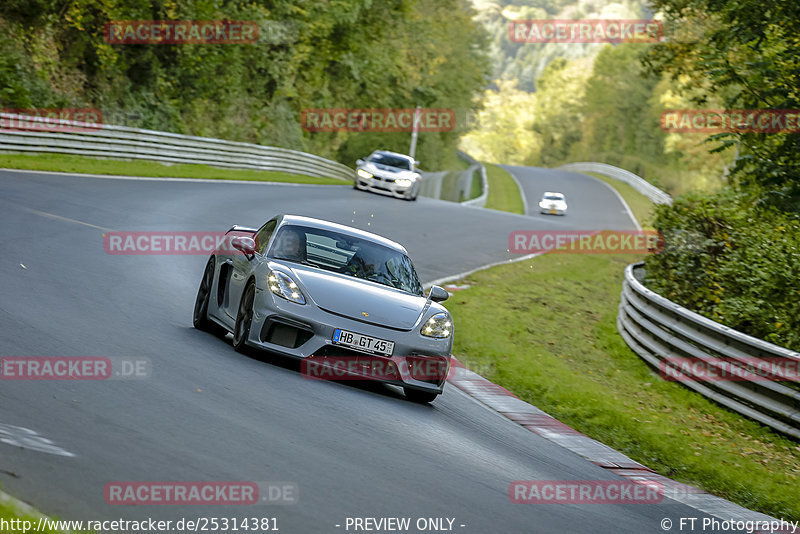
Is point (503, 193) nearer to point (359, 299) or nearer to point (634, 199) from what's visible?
point (634, 199)

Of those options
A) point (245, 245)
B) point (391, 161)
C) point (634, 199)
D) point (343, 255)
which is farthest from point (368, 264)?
point (634, 199)

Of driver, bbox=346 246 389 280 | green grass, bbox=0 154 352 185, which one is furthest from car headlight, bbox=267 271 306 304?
green grass, bbox=0 154 352 185

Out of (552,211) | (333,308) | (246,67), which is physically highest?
(246,67)

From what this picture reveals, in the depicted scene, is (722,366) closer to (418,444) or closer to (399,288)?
(399,288)

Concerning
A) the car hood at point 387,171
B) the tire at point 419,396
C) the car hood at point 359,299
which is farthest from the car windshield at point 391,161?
the tire at point 419,396

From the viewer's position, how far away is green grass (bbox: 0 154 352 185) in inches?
956

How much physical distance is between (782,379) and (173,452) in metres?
7.04

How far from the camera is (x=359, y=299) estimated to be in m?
8.55

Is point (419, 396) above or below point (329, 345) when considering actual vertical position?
below

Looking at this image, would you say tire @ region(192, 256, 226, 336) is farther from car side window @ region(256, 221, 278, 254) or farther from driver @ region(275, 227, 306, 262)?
driver @ region(275, 227, 306, 262)

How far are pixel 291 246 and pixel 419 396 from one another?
184 centimetres

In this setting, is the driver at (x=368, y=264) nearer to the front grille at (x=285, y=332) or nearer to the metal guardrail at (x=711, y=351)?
the front grille at (x=285, y=332)

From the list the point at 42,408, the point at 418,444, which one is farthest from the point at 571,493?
the point at 42,408

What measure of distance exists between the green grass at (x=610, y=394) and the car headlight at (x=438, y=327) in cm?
180
